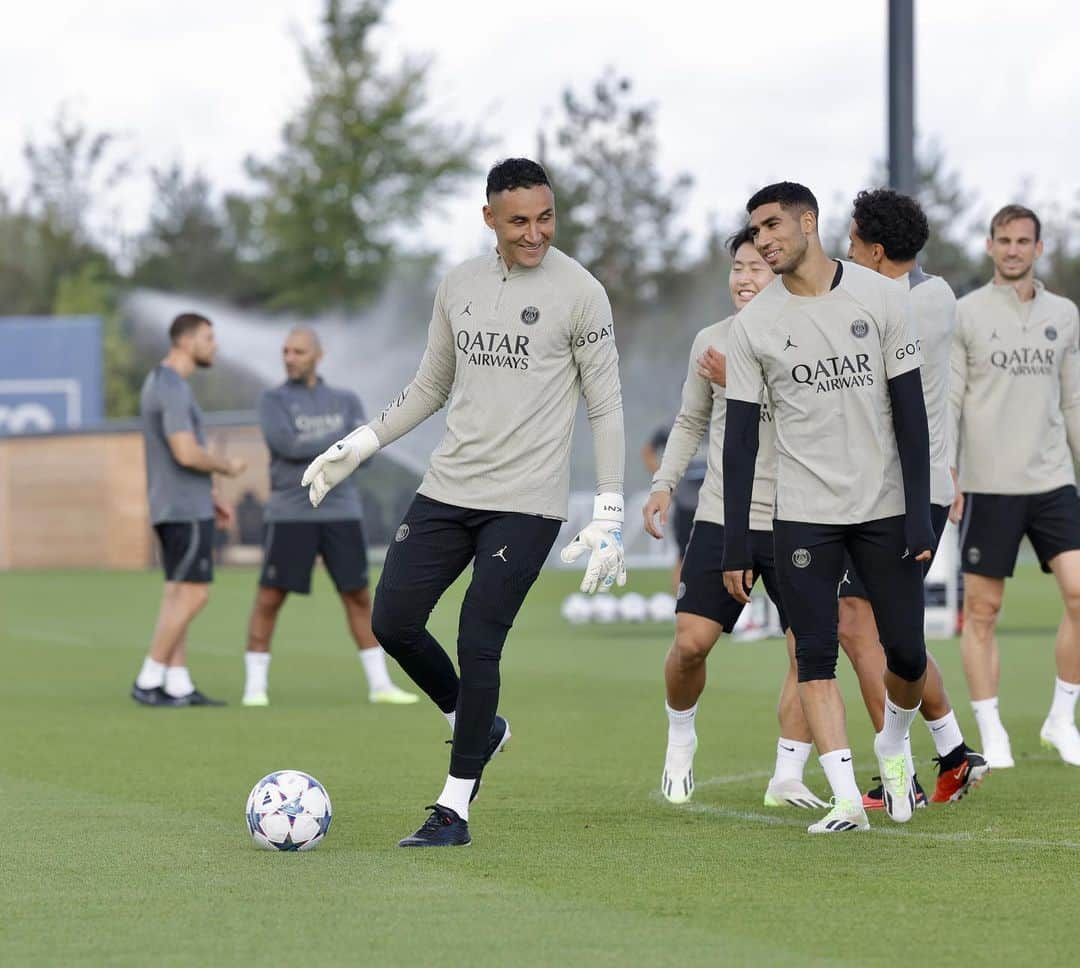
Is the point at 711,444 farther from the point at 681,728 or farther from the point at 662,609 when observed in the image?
the point at 662,609

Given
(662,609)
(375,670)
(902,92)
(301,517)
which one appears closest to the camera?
(301,517)

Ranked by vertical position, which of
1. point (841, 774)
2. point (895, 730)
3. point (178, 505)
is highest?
point (178, 505)

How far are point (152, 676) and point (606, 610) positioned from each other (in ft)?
24.2

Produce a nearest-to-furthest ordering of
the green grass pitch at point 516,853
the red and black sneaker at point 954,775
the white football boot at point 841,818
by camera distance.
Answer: the green grass pitch at point 516,853 < the white football boot at point 841,818 < the red and black sneaker at point 954,775

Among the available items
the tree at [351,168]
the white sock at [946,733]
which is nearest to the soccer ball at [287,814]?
the white sock at [946,733]

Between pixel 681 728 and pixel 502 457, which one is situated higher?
pixel 502 457

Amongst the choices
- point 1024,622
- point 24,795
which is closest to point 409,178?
point 1024,622

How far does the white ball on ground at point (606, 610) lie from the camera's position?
19062 millimetres

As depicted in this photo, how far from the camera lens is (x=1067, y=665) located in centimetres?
925

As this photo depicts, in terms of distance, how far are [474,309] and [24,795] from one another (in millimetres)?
3034

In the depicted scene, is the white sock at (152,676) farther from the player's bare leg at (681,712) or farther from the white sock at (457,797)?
the white sock at (457,797)

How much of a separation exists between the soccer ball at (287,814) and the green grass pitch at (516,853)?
0.08 meters

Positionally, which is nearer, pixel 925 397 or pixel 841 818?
pixel 841 818

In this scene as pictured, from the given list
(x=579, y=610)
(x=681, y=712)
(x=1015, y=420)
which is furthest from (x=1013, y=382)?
(x=579, y=610)
